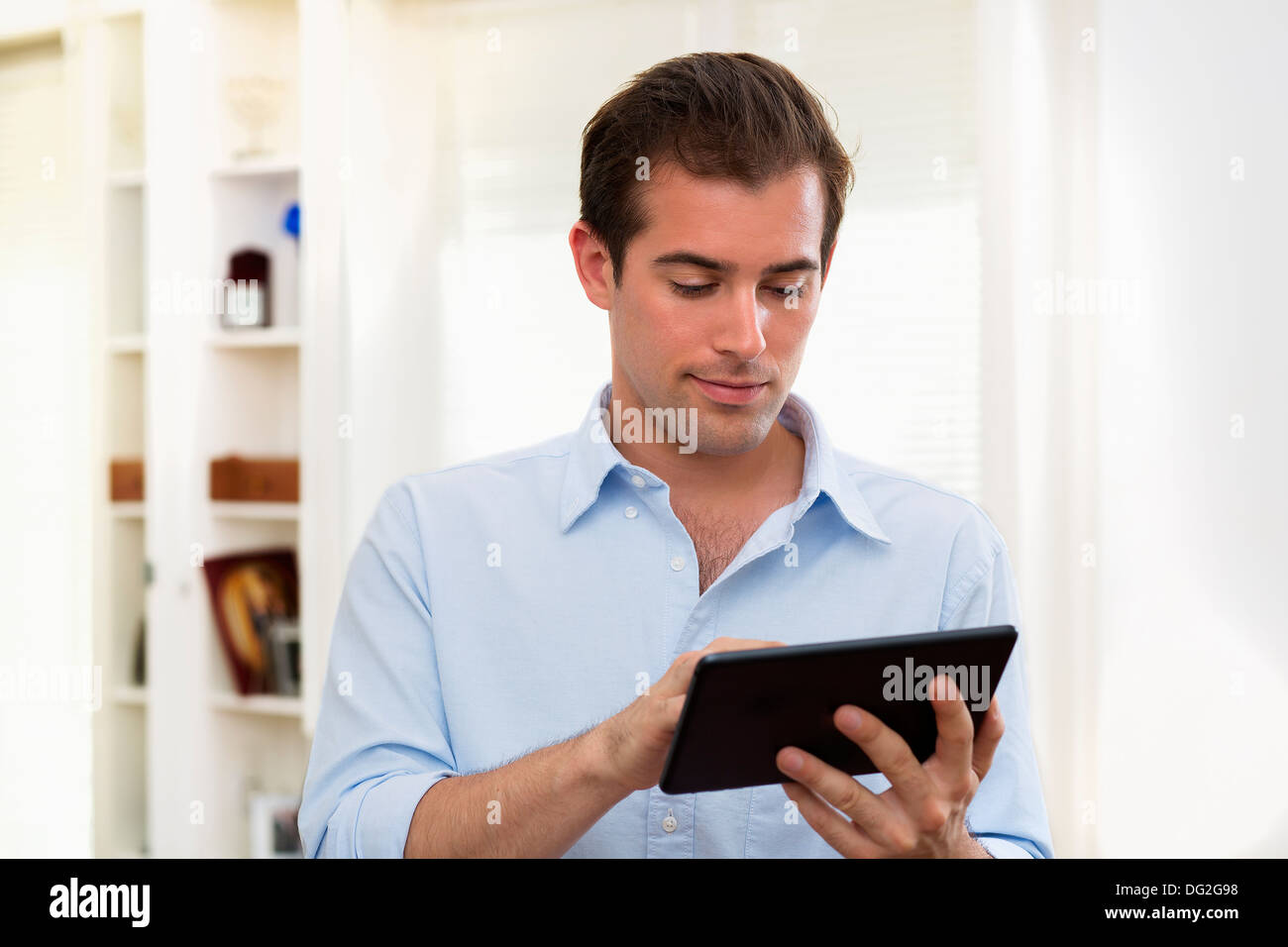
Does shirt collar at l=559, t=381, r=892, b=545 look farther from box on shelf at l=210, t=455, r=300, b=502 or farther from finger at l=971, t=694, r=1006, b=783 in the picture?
box on shelf at l=210, t=455, r=300, b=502

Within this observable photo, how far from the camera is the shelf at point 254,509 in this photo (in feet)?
9.04

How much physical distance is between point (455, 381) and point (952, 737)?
7.23 ft

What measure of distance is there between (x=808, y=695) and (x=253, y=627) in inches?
91.1

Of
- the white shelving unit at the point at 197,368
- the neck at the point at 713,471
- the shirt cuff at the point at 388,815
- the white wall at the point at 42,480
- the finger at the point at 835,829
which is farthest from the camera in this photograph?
the white wall at the point at 42,480

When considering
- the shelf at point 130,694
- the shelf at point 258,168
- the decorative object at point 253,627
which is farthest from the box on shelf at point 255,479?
the shelf at point 258,168

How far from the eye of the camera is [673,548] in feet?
3.81

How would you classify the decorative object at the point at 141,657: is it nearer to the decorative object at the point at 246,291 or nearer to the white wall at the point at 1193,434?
the decorative object at the point at 246,291

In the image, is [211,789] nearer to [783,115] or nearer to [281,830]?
[281,830]

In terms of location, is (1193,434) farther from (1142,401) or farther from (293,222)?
(293,222)

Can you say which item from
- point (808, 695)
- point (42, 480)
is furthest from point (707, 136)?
point (42, 480)

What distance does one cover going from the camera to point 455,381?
287 centimetres

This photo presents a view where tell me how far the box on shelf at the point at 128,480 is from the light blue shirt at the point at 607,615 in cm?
194

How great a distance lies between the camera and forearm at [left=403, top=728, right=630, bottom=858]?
90 centimetres

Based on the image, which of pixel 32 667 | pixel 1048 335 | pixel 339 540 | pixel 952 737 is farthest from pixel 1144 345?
pixel 32 667
